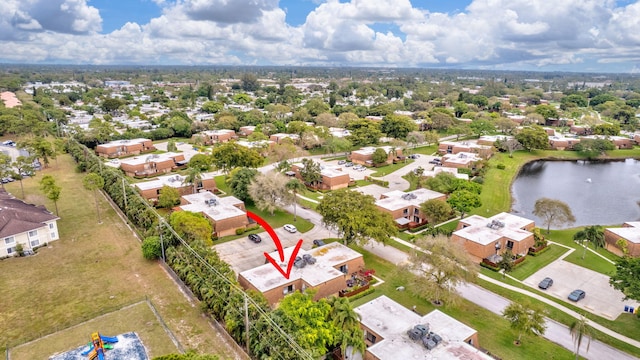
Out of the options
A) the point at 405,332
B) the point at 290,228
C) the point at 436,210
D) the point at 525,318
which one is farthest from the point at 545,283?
the point at 290,228

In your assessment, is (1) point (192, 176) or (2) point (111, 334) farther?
(1) point (192, 176)

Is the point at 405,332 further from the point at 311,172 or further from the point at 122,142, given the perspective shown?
the point at 122,142

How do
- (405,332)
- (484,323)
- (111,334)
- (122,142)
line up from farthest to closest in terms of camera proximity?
(122,142), (484,323), (111,334), (405,332)

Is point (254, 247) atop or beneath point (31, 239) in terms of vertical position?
beneath

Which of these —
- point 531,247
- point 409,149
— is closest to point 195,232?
point 531,247

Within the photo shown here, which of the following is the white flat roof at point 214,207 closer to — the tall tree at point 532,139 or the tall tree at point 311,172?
the tall tree at point 311,172

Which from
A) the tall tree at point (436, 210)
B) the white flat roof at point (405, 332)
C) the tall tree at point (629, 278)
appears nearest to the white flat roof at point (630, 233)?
the tall tree at point (629, 278)

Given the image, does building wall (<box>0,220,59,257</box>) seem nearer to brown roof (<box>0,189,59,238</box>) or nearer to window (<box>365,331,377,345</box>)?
brown roof (<box>0,189,59,238</box>)

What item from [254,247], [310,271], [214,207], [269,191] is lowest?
[254,247]
